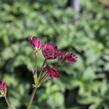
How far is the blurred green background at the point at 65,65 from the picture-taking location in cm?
335

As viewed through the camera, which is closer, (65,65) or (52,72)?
(52,72)

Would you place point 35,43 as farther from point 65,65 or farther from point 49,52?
point 65,65

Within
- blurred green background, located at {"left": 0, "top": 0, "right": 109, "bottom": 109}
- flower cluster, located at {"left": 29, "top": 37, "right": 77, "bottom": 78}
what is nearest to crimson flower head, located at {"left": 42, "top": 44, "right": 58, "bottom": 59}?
flower cluster, located at {"left": 29, "top": 37, "right": 77, "bottom": 78}

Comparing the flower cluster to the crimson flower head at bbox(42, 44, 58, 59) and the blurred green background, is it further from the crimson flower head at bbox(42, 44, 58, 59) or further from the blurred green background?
the blurred green background

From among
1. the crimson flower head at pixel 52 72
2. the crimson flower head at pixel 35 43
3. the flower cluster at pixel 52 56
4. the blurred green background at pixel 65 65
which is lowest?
the blurred green background at pixel 65 65

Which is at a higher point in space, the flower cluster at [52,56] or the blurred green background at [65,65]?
the flower cluster at [52,56]

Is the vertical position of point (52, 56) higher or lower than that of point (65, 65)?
higher

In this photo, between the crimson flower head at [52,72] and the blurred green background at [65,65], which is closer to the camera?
the crimson flower head at [52,72]

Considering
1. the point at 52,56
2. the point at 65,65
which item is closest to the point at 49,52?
the point at 52,56

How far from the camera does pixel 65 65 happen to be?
3.57 meters

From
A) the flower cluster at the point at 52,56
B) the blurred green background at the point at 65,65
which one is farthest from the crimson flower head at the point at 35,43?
the blurred green background at the point at 65,65

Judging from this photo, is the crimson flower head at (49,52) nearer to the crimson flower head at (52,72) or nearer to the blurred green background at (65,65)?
the crimson flower head at (52,72)

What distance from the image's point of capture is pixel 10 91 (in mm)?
3510

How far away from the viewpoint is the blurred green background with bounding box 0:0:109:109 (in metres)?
3.35
